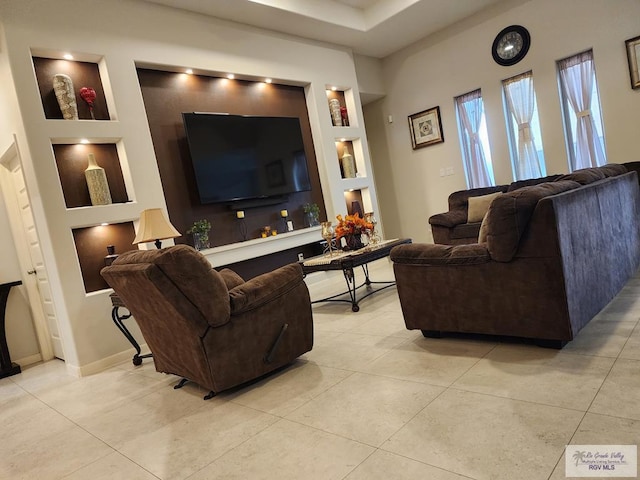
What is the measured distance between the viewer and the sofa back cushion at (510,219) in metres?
2.15

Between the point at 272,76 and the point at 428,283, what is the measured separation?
351 cm

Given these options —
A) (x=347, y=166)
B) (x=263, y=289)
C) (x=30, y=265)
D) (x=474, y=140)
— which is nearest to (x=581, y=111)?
(x=474, y=140)

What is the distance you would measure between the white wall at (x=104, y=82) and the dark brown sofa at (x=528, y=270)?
97.9 inches

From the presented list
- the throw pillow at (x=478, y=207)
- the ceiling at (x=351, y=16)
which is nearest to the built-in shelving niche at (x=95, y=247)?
the ceiling at (x=351, y=16)

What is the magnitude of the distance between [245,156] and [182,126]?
28.4 inches

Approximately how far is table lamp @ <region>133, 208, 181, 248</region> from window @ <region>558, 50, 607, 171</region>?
15.9 feet

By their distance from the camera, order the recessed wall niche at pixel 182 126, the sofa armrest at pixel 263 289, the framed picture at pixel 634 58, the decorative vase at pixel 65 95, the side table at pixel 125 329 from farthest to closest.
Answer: the framed picture at pixel 634 58, the recessed wall niche at pixel 182 126, the decorative vase at pixel 65 95, the side table at pixel 125 329, the sofa armrest at pixel 263 289

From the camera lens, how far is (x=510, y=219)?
2.15 meters

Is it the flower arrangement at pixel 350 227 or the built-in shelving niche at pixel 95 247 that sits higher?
the built-in shelving niche at pixel 95 247

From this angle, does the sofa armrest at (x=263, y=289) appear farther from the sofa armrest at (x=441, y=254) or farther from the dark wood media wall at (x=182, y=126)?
the dark wood media wall at (x=182, y=126)

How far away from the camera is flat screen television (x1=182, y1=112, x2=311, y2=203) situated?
4.37m

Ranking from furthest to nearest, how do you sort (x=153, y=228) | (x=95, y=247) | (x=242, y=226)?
(x=242, y=226), (x=95, y=247), (x=153, y=228)

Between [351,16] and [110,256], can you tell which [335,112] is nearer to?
[351,16]

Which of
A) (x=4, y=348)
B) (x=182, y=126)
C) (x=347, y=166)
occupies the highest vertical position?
(x=182, y=126)
